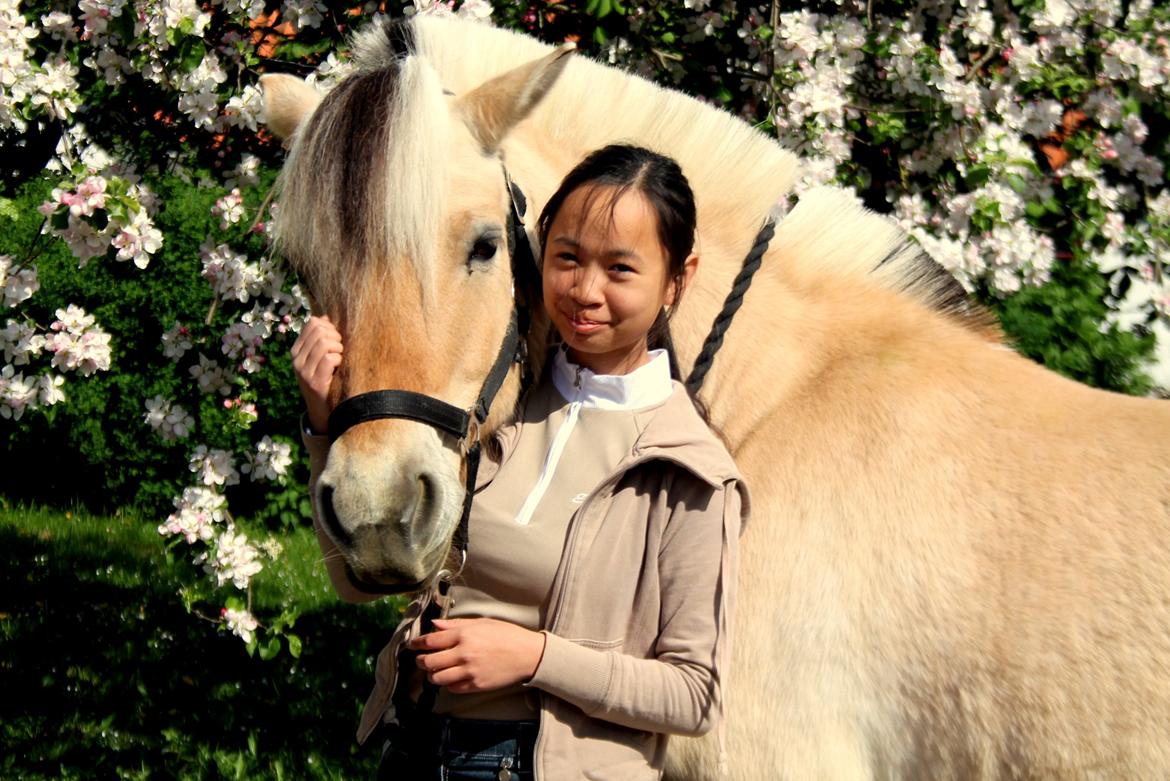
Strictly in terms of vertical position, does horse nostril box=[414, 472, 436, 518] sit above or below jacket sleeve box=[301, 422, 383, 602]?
above

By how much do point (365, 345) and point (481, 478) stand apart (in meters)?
0.32

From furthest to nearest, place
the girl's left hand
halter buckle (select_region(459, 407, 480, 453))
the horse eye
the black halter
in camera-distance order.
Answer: the horse eye → halter buckle (select_region(459, 407, 480, 453)) → the black halter → the girl's left hand

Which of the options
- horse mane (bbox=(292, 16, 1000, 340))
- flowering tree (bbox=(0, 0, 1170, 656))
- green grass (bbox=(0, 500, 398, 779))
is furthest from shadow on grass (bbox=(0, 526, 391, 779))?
horse mane (bbox=(292, 16, 1000, 340))

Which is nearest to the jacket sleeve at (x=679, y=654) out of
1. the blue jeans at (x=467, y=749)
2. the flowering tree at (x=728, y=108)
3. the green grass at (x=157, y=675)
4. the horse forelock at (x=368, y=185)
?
the blue jeans at (x=467, y=749)

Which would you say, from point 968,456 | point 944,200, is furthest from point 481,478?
point 944,200

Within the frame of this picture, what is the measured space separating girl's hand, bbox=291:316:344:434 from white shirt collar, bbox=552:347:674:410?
1.44 feet

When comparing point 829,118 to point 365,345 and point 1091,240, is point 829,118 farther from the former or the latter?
point 365,345

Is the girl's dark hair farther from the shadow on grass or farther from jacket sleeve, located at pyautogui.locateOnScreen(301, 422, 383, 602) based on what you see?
the shadow on grass

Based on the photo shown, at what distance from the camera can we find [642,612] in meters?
1.87

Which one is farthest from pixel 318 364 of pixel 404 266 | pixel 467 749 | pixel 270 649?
pixel 270 649

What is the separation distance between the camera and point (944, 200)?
3416mm

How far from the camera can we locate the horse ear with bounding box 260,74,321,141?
2457 mm

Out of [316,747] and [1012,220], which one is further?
[316,747]

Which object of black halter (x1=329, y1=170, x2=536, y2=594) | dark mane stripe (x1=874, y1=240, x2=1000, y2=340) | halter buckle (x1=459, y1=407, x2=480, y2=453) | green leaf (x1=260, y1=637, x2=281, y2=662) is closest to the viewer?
black halter (x1=329, y1=170, x2=536, y2=594)
